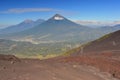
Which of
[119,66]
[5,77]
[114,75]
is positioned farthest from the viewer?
[119,66]

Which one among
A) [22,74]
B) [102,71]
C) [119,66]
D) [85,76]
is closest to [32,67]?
[22,74]

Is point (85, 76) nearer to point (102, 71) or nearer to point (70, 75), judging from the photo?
point (70, 75)

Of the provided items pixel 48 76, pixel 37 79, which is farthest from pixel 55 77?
pixel 37 79

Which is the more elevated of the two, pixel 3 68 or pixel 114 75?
pixel 3 68

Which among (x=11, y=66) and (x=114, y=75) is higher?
(x=11, y=66)

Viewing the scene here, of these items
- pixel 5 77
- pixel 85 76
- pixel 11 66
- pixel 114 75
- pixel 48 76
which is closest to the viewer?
pixel 5 77

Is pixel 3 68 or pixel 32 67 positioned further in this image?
pixel 32 67

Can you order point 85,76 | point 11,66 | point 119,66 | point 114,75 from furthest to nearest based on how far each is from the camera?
point 119,66 < point 114,75 < point 85,76 < point 11,66

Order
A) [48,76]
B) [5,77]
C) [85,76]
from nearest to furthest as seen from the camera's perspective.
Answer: [5,77], [48,76], [85,76]

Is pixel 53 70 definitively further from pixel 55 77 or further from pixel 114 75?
pixel 114 75
